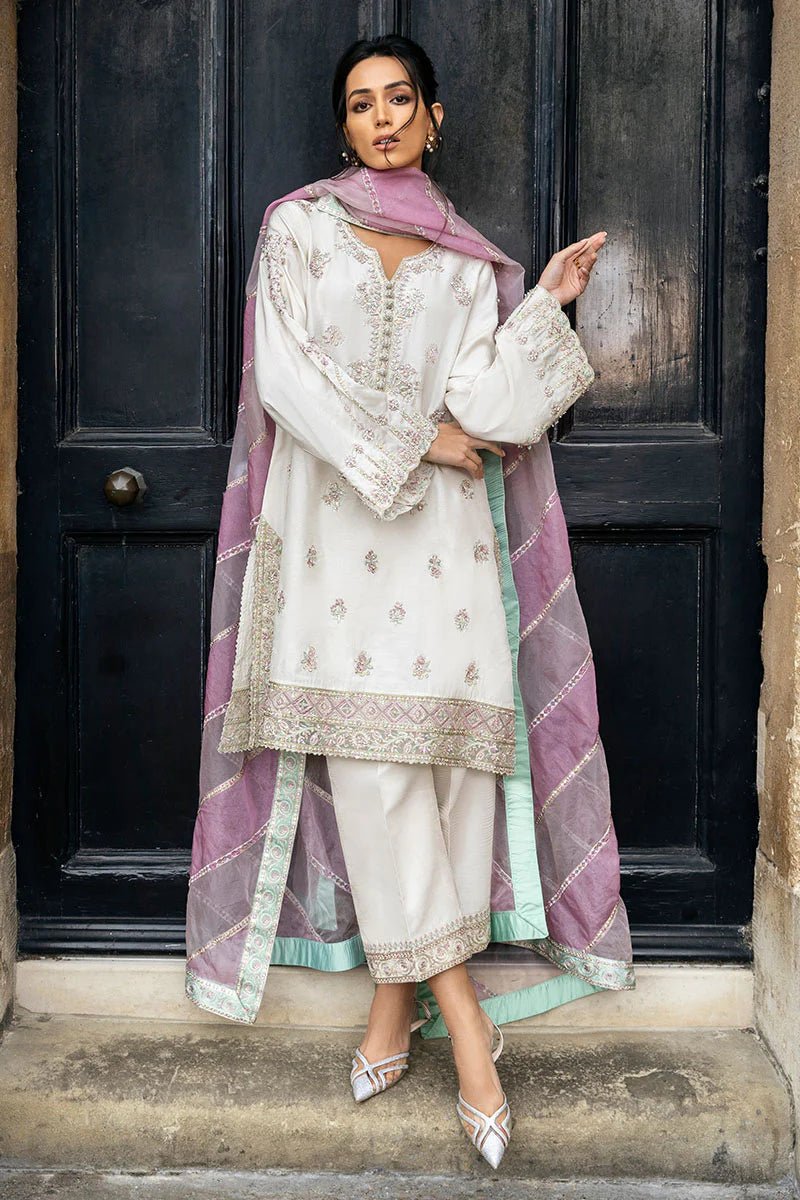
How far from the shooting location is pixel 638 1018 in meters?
2.21

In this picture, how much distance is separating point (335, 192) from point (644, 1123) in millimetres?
1654

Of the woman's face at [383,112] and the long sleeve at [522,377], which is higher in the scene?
the woman's face at [383,112]

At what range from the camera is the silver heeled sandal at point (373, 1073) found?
198 centimetres

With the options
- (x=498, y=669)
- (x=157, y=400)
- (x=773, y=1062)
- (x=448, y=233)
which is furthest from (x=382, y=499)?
(x=773, y=1062)

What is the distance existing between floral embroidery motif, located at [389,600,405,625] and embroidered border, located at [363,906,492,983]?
0.51m

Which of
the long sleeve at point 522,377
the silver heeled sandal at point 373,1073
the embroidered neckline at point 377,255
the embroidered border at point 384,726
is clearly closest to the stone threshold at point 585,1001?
the silver heeled sandal at point 373,1073

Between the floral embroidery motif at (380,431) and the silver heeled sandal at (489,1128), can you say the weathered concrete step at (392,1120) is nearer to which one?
the silver heeled sandal at (489,1128)

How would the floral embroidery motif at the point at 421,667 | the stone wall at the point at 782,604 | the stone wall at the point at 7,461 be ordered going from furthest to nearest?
the stone wall at the point at 7,461 < the stone wall at the point at 782,604 < the floral embroidery motif at the point at 421,667

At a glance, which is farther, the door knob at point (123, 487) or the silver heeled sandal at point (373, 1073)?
the door knob at point (123, 487)

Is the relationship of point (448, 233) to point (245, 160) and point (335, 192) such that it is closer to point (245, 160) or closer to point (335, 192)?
point (335, 192)

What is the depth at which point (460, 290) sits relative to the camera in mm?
1956

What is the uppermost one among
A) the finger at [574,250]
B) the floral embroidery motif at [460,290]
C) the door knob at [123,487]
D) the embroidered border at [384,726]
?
the finger at [574,250]

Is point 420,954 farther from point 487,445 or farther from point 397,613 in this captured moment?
point 487,445

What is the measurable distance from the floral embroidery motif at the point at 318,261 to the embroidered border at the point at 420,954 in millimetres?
1109
